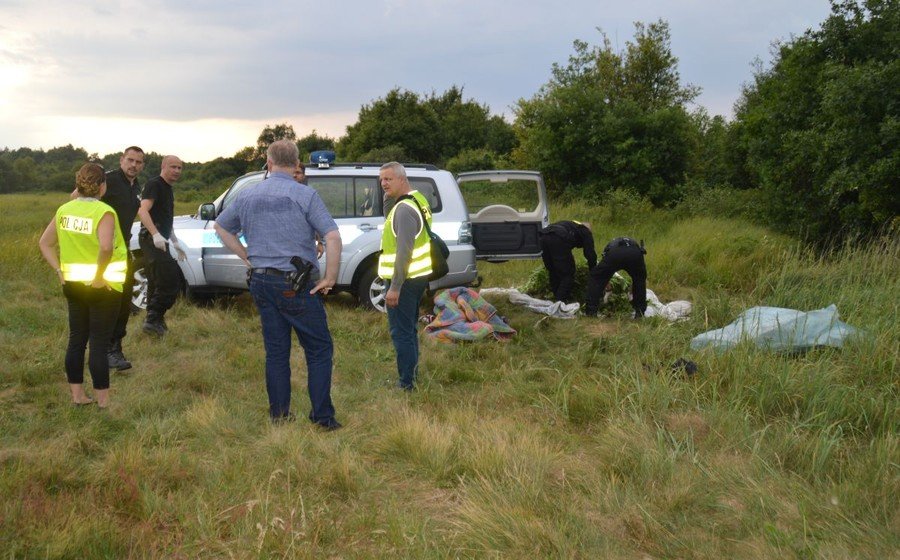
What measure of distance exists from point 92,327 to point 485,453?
2.87 metres

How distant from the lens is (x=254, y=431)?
4.71 metres

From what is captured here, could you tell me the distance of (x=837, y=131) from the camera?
44.3ft

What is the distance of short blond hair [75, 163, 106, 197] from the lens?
495 centimetres

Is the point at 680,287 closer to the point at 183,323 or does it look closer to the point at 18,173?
the point at 183,323

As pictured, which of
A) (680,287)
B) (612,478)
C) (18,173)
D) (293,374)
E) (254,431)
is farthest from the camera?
(18,173)

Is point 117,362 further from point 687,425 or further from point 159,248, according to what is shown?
point 687,425

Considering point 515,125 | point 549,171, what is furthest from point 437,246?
point 515,125

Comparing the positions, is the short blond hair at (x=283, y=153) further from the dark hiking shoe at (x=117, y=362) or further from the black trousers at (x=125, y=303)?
the dark hiking shoe at (x=117, y=362)

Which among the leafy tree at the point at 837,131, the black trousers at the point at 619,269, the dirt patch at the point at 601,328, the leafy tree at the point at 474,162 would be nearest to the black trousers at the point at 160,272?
the dirt patch at the point at 601,328

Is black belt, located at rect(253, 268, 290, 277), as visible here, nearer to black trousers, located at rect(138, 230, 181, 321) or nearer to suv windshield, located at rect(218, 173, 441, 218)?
black trousers, located at rect(138, 230, 181, 321)

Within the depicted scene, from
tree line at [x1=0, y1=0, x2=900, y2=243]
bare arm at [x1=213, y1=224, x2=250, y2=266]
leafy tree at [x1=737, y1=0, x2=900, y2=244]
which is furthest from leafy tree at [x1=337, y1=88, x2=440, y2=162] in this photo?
bare arm at [x1=213, y1=224, x2=250, y2=266]

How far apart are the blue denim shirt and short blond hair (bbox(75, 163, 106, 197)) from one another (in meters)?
1.16

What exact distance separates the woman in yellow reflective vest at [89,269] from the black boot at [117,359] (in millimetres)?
974

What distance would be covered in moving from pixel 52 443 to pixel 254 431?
1.13 m
